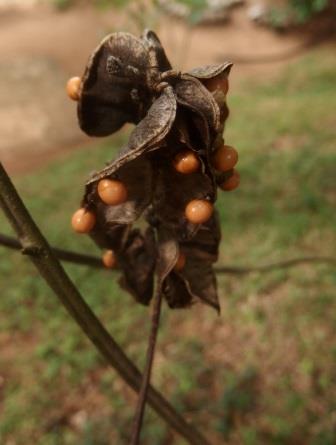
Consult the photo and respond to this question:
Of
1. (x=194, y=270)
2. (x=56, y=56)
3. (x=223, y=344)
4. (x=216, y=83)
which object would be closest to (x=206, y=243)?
(x=194, y=270)

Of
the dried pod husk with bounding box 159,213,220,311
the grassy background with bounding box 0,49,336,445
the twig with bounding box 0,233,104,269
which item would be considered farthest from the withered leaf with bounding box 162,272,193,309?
the grassy background with bounding box 0,49,336,445

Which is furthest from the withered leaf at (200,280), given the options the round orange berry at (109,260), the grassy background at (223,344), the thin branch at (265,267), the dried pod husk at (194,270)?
the grassy background at (223,344)

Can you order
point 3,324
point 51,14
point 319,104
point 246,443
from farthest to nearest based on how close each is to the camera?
point 51,14, point 319,104, point 3,324, point 246,443

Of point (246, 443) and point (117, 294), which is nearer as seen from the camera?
point (246, 443)

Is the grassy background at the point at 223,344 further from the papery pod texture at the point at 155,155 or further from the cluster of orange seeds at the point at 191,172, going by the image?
the cluster of orange seeds at the point at 191,172

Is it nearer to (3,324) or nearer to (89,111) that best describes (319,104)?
(3,324)

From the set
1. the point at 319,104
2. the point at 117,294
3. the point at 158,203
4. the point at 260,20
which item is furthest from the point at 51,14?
the point at 158,203
